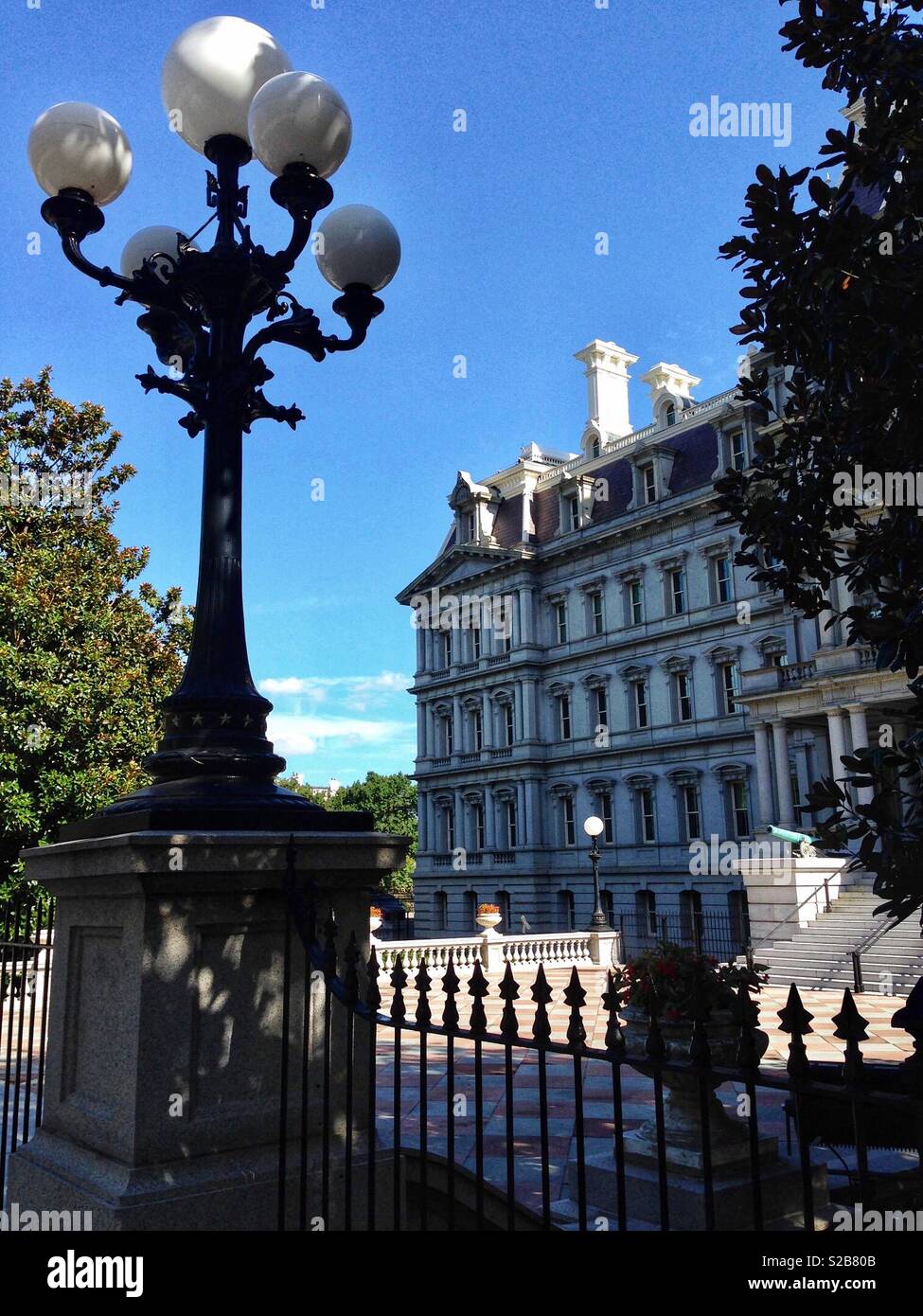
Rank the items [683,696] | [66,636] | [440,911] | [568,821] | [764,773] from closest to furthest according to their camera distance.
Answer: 1. [66,636]
2. [764,773]
3. [683,696]
4. [568,821]
5. [440,911]

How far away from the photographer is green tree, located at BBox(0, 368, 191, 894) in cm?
1520

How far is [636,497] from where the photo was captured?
42.0 m

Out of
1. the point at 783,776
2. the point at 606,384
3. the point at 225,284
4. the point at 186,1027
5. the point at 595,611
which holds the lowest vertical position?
the point at 186,1027

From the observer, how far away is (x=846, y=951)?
2038 cm

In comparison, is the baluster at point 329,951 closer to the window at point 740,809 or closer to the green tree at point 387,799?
the window at point 740,809

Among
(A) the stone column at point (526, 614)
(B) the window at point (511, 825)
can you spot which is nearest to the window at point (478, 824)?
(B) the window at point (511, 825)

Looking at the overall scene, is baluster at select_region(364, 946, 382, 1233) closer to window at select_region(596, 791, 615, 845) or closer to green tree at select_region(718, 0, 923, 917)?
green tree at select_region(718, 0, 923, 917)

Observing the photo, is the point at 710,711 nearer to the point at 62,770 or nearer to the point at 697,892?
the point at 697,892

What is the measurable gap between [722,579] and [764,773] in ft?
28.8

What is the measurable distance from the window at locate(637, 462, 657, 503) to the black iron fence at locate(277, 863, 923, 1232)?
34979mm

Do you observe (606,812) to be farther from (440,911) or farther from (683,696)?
(440,911)

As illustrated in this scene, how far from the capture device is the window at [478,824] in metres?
46.8

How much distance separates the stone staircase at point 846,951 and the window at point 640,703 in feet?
53.2

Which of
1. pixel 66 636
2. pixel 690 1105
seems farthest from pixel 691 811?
pixel 690 1105
